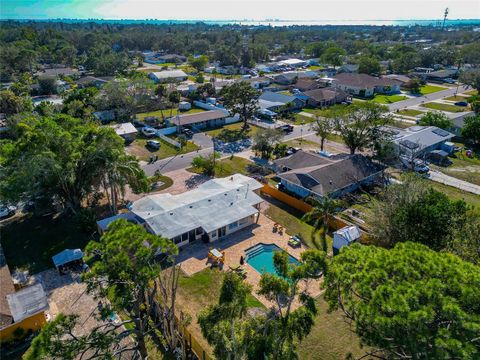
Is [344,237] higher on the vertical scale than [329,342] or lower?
higher

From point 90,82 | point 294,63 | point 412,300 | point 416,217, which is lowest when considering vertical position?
point 416,217

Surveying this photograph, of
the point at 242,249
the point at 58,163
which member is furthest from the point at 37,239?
the point at 242,249

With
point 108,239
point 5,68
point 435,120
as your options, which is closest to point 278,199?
point 108,239

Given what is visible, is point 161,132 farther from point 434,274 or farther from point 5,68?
point 5,68

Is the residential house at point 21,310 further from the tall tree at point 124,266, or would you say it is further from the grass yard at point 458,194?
the grass yard at point 458,194

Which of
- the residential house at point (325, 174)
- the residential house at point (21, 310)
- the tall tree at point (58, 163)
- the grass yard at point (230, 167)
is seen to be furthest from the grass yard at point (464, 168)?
the residential house at point (21, 310)

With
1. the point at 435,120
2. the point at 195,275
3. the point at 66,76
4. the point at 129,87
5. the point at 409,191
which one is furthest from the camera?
the point at 66,76

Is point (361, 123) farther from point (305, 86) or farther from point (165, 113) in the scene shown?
point (305, 86)

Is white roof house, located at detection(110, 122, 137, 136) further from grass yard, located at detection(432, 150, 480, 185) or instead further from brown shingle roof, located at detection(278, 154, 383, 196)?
grass yard, located at detection(432, 150, 480, 185)
